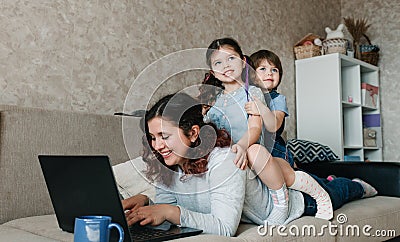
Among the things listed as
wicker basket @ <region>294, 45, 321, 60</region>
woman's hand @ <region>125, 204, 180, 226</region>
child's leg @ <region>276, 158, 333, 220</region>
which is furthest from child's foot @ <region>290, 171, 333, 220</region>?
wicker basket @ <region>294, 45, 321, 60</region>

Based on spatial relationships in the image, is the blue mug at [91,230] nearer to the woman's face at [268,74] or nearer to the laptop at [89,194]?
the laptop at [89,194]

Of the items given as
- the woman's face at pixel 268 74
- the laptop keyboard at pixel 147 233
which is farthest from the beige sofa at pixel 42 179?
the woman's face at pixel 268 74

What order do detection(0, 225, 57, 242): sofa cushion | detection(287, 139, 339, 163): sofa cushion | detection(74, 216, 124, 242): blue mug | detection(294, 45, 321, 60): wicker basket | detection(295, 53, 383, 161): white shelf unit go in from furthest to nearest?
detection(294, 45, 321, 60): wicker basket, detection(295, 53, 383, 161): white shelf unit, detection(287, 139, 339, 163): sofa cushion, detection(0, 225, 57, 242): sofa cushion, detection(74, 216, 124, 242): blue mug

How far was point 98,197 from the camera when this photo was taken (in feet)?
3.65

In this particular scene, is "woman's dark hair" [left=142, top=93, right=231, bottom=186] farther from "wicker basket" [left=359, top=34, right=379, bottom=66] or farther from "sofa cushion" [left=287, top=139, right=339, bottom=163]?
"wicker basket" [left=359, top=34, right=379, bottom=66]

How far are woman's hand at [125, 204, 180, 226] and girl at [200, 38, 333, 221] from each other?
0.76 ft

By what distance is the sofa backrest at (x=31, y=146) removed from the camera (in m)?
1.59

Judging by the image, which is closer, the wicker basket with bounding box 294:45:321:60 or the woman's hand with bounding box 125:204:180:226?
the woman's hand with bounding box 125:204:180:226

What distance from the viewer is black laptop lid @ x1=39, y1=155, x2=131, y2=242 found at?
107 centimetres

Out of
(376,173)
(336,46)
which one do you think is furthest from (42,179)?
(336,46)

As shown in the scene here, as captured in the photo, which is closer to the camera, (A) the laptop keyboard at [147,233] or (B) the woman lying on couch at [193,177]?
(A) the laptop keyboard at [147,233]

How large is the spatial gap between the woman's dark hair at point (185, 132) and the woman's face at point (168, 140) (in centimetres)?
1

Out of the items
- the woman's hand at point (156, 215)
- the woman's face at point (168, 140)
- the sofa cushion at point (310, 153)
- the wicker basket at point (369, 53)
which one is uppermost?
the wicker basket at point (369, 53)

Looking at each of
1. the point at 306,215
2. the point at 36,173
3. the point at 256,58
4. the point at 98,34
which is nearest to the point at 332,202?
the point at 306,215
